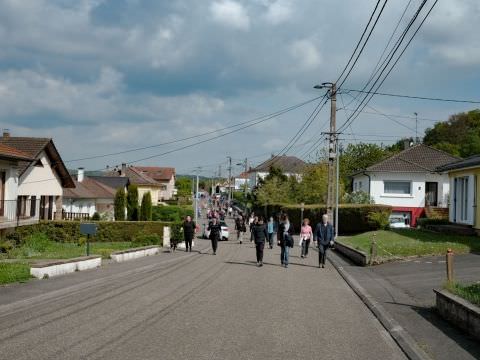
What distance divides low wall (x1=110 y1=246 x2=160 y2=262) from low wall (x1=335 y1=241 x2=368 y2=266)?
8.12 m

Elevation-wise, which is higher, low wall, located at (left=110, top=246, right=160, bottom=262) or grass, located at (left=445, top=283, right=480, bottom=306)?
grass, located at (left=445, top=283, right=480, bottom=306)

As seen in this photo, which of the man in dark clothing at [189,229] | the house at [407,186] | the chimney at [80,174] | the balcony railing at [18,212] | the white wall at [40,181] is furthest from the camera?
the chimney at [80,174]

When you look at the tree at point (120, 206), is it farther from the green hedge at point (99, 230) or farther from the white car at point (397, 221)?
the white car at point (397, 221)

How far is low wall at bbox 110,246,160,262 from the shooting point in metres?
21.4

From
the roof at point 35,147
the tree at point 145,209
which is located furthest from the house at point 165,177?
the roof at point 35,147

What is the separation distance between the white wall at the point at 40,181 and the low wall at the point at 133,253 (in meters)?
13.5

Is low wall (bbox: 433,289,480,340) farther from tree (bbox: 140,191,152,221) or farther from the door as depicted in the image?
tree (bbox: 140,191,152,221)

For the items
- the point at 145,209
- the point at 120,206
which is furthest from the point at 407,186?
the point at 120,206

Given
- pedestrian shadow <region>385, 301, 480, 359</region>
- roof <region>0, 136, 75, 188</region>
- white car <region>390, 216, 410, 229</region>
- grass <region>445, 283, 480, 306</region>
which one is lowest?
pedestrian shadow <region>385, 301, 480, 359</region>

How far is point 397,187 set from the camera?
51.1 meters

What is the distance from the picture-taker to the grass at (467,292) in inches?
370

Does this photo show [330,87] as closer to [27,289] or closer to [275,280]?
[275,280]

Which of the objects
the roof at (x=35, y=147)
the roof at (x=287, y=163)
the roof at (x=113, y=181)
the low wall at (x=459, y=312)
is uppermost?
the roof at (x=287, y=163)

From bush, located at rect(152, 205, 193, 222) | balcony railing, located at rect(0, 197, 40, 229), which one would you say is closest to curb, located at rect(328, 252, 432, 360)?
balcony railing, located at rect(0, 197, 40, 229)
